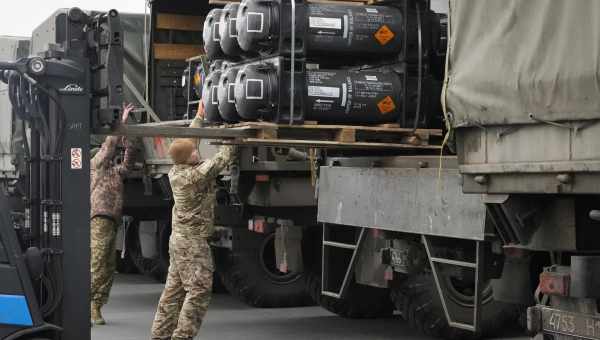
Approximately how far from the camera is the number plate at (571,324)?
6.59m

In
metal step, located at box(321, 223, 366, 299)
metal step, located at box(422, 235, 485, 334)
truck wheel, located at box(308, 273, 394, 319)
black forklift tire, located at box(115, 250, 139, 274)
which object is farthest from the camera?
black forklift tire, located at box(115, 250, 139, 274)

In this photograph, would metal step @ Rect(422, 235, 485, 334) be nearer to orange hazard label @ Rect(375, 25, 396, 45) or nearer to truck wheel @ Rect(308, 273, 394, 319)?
orange hazard label @ Rect(375, 25, 396, 45)

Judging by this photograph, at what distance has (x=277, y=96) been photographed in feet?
29.8

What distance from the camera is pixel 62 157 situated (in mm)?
7777

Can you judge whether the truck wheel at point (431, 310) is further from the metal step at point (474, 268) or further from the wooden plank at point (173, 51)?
the wooden plank at point (173, 51)

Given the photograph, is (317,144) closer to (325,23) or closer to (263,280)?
(325,23)

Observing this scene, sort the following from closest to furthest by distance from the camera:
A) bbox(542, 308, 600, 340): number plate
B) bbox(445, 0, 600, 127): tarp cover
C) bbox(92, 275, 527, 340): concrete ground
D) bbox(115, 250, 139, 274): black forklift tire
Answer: bbox(445, 0, 600, 127): tarp cover → bbox(542, 308, 600, 340): number plate → bbox(92, 275, 527, 340): concrete ground → bbox(115, 250, 139, 274): black forklift tire

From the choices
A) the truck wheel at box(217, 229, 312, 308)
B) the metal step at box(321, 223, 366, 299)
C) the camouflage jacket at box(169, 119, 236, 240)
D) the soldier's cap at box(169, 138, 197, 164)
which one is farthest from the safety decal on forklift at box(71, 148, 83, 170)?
the truck wheel at box(217, 229, 312, 308)

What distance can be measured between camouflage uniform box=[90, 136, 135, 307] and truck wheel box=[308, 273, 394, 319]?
203cm

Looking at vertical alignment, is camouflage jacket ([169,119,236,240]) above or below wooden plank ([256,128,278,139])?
below

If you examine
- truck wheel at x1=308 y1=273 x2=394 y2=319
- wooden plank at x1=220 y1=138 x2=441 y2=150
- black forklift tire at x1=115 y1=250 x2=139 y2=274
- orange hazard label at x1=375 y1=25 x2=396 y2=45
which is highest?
orange hazard label at x1=375 y1=25 x2=396 y2=45

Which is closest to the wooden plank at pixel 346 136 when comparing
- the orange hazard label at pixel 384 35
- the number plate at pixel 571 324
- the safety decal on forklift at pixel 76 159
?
the orange hazard label at pixel 384 35

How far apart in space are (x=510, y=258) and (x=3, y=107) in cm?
1379

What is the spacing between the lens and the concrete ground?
11.3m
